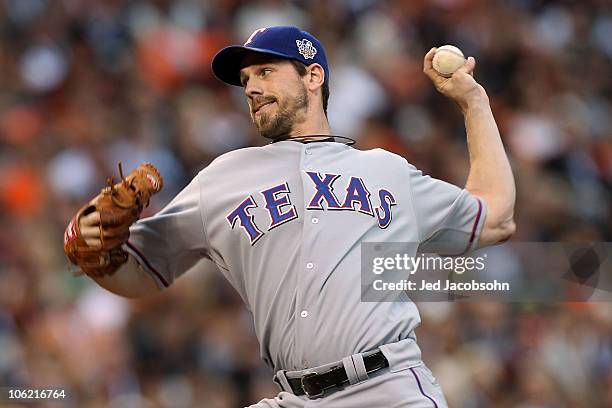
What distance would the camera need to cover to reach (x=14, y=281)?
4824mm

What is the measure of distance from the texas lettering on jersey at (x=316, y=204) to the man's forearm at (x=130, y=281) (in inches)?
11.2

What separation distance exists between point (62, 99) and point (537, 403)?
3.12m

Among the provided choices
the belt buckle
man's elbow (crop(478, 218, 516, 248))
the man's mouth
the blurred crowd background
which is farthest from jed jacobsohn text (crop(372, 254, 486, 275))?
the blurred crowd background

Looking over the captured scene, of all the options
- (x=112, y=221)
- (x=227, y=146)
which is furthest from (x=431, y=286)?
(x=227, y=146)

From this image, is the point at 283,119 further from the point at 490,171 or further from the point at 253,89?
the point at 490,171

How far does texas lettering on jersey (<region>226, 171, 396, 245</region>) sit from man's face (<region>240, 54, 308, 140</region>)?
0.71 feet

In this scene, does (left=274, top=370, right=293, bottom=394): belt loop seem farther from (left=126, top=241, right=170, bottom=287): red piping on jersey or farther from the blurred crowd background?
the blurred crowd background

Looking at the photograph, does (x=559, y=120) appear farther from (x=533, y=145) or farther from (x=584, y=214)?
(x=584, y=214)

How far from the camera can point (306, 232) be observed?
2.40 m

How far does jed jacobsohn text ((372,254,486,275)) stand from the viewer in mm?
→ 2396

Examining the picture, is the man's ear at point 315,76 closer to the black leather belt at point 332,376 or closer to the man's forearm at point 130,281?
the man's forearm at point 130,281

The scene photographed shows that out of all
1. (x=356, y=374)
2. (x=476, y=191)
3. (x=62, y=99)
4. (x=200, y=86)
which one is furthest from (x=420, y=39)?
(x=356, y=374)

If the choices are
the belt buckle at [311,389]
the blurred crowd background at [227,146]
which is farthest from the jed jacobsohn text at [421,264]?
the blurred crowd background at [227,146]

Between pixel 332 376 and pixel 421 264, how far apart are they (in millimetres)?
702
